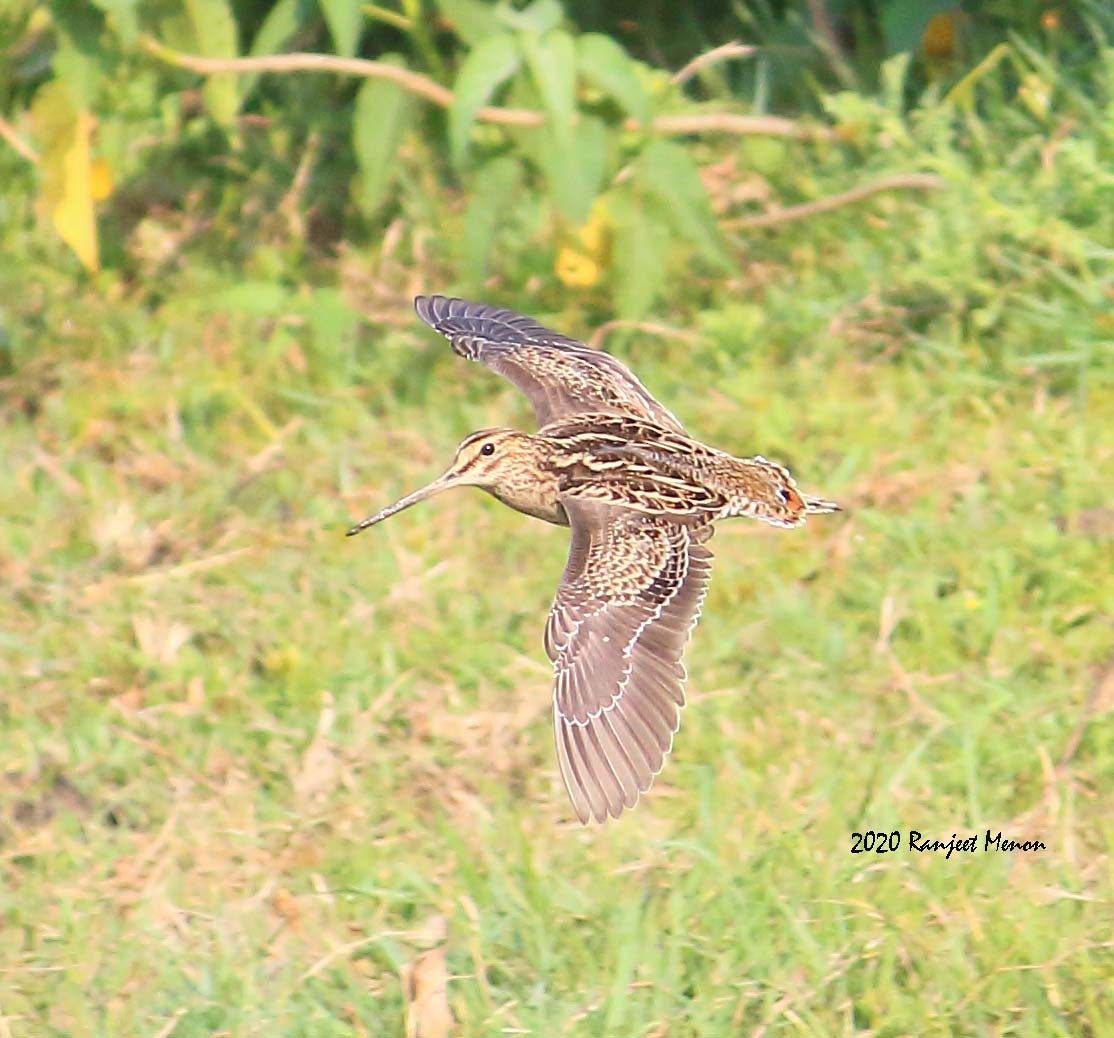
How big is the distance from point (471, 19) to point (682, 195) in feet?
2.27

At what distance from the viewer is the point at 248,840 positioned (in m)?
4.44

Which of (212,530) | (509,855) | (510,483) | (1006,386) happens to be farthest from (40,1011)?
(1006,386)

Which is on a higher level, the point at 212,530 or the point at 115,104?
the point at 115,104

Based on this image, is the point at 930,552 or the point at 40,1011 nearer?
the point at 40,1011

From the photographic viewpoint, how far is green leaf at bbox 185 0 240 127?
5.37 meters

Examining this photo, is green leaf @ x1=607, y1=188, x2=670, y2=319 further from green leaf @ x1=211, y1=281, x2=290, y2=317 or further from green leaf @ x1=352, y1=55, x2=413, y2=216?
green leaf @ x1=211, y1=281, x2=290, y2=317

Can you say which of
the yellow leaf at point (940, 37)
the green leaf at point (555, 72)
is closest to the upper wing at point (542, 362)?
the green leaf at point (555, 72)

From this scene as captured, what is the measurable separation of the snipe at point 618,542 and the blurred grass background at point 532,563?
41 centimetres

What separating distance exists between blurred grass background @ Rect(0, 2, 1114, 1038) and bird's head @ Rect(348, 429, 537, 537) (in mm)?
698

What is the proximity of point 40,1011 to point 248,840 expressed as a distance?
23.3 inches

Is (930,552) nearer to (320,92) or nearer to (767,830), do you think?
(767,830)

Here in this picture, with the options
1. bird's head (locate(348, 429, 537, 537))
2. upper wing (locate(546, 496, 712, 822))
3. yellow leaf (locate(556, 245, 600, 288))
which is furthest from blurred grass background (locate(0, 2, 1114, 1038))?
bird's head (locate(348, 429, 537, 537))

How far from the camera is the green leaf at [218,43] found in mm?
5371

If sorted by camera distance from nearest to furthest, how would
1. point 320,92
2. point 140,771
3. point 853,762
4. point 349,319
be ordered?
1. point 853,762
2. point 140,771
3. point 349,319
4. point 320,92
